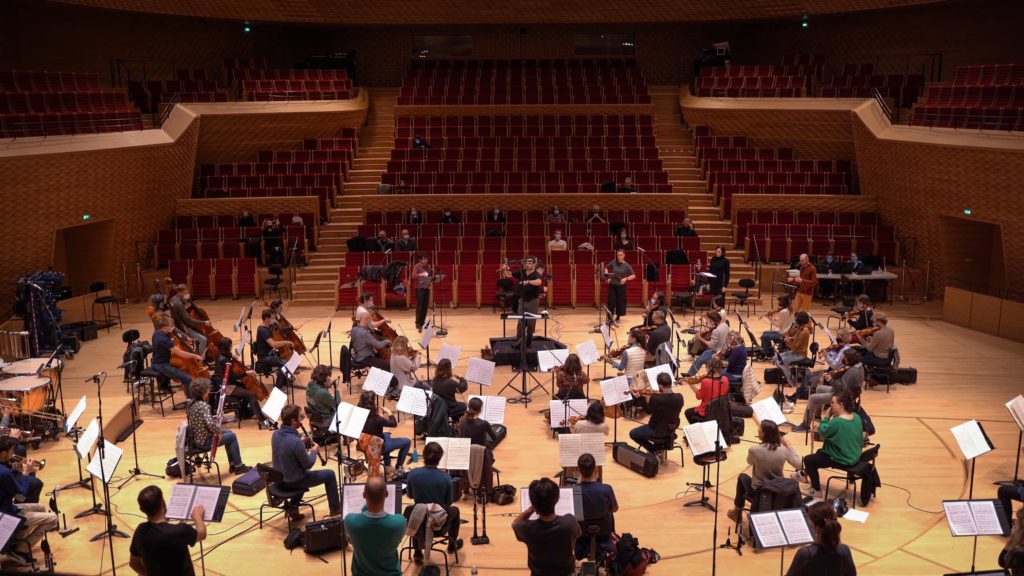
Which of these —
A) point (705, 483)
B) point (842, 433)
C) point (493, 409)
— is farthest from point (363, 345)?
point (842, 433)

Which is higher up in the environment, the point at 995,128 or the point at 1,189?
the point at 995,128

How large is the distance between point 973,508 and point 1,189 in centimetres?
1455

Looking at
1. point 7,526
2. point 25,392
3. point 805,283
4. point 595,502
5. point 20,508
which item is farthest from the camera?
point 805,283

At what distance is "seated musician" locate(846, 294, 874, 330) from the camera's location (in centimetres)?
1259

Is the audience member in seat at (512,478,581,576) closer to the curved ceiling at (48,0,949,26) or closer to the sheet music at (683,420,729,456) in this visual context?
the sheet music at (683,420,729,456)

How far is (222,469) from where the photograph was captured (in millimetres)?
9680

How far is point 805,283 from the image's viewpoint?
15.2 metres

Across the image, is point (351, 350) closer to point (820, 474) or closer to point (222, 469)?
point (222, 469)

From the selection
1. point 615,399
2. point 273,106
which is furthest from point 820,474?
point 273,106

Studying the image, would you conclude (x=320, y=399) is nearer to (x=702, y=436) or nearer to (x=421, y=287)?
(x=702, y=436)

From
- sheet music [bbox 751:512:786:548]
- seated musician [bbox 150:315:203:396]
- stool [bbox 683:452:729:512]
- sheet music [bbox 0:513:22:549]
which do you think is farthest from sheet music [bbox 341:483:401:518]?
seated musician [bbox 150:315:203:396]

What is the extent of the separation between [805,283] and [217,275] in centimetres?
1111

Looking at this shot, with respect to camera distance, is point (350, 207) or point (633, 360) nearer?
point (633, 360)

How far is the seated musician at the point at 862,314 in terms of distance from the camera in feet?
41.3
